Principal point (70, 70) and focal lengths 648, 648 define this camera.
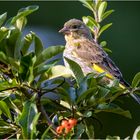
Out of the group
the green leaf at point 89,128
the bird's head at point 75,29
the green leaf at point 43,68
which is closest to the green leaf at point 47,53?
the green leaf at point 43,68

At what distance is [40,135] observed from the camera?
1.56m

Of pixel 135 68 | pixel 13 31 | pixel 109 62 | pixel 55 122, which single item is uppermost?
pixel 13 31

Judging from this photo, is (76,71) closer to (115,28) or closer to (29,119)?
(29,119)

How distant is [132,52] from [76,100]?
2795 mm

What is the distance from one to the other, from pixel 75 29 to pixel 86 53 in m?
0.32

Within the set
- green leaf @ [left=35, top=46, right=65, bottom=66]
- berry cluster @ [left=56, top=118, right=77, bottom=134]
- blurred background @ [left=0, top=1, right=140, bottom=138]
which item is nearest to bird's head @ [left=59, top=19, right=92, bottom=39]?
blurred background @ [left=0, top=1, right=140, bottom=138]

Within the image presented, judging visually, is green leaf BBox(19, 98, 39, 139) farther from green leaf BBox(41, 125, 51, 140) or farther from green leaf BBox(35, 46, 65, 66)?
green leaf BBox(35, 46, 65, 66)

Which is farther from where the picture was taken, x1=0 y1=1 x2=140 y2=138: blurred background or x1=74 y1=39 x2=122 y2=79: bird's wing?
x1=0 y1=1 x2=140 y2=138: blurred background

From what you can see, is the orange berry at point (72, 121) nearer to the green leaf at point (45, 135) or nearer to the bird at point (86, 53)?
the green leaf at point (45, 135)

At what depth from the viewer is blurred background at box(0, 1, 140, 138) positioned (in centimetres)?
434

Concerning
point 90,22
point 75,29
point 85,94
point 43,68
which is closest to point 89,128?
point 85,94

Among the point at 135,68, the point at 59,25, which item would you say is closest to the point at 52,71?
the point at 135,68

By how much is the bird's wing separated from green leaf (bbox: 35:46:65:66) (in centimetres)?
157

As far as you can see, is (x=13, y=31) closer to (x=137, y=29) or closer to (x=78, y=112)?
(x=78, y=112)
